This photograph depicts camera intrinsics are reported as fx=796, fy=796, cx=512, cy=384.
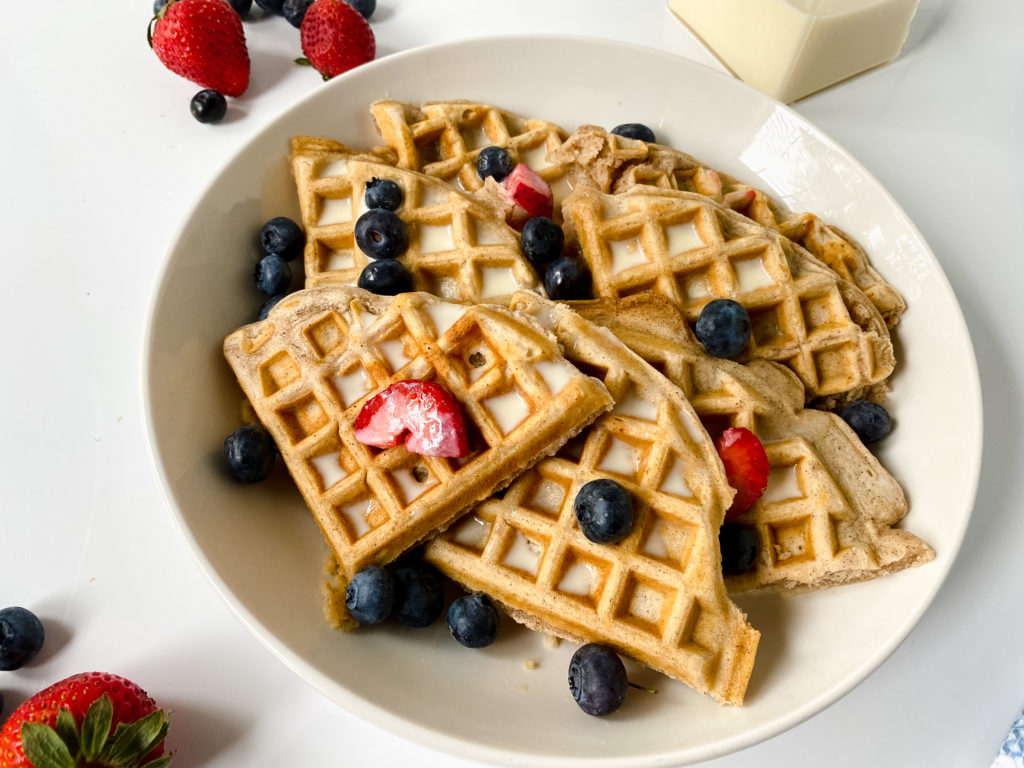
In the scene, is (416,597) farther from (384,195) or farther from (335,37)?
→ (335,37)

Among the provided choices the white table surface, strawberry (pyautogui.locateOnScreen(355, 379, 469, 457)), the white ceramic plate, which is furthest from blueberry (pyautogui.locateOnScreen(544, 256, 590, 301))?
the white table surface

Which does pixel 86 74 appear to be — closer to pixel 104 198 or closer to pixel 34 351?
pixel 104 198

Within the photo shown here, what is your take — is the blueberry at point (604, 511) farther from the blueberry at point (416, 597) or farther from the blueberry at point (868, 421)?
the blueberry at point (868, 421)

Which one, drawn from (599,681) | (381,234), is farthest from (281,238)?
(599,681)

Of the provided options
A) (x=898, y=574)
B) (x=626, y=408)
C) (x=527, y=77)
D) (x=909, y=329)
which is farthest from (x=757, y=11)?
(x=898, y=574)

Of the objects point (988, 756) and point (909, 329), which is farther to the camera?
point (909, 329)

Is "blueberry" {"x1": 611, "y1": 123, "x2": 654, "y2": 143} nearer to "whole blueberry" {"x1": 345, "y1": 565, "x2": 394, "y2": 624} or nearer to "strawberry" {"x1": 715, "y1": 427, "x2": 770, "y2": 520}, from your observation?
Answer: "strawberry" {"x1": 715, "y1": 427, "x2": 770, "y2": 520}
